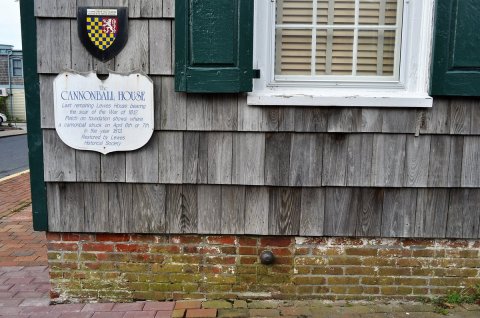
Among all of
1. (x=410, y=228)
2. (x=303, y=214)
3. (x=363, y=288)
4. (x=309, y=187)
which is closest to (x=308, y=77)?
(x=309, y=187)

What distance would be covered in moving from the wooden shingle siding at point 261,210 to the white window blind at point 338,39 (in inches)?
32.4

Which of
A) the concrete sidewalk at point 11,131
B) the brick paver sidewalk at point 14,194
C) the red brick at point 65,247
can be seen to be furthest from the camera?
the concrete sidewalk at point 11,131

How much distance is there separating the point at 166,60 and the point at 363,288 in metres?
2.08

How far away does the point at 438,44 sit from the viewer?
2.70 m

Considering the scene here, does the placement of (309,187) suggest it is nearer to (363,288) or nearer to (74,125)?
(363,288)

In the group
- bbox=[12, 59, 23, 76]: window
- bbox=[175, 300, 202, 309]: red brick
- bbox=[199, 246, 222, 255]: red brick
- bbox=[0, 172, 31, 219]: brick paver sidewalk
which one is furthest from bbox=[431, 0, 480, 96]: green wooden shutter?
bbox=[12, 59, 23, 76]: window

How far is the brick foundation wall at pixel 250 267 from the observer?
118 inches

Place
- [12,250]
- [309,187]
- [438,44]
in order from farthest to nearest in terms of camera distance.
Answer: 1. [12,250]
2. [309,187]
3. [438,44]

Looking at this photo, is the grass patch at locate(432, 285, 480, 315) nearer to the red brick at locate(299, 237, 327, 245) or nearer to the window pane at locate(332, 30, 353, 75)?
the red brick at locate(299, 237, 327, 245)

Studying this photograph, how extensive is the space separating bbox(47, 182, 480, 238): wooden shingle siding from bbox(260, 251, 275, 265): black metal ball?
149 mm

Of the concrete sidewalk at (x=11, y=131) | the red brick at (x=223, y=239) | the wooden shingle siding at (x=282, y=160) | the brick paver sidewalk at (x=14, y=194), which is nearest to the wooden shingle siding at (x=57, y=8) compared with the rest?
the wooden shingle siding at (x=282, y=160)

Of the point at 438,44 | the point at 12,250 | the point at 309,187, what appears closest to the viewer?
the point at 438,44

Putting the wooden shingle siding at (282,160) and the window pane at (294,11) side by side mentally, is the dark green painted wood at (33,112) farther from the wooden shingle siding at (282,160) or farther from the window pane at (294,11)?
the window pane at (294,11)

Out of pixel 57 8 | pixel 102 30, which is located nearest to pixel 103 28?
pixel 102 30
